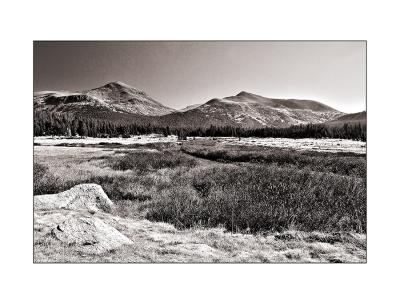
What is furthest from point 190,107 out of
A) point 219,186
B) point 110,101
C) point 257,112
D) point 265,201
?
point 265,201

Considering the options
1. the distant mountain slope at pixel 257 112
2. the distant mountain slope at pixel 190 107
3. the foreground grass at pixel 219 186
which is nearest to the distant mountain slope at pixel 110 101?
the distant mountain slope at pixel 190 107

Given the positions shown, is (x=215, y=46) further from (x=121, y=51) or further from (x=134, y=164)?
(x=134, y=164)

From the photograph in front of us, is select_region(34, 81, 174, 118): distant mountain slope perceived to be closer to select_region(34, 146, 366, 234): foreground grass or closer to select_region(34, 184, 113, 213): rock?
select_region(34, 146, 366, 234): foreground grass

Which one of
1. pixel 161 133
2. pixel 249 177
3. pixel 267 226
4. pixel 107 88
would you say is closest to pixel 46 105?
pixel 107 88

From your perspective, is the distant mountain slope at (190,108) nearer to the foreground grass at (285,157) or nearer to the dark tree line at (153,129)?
the dark tree line at (153,129)
